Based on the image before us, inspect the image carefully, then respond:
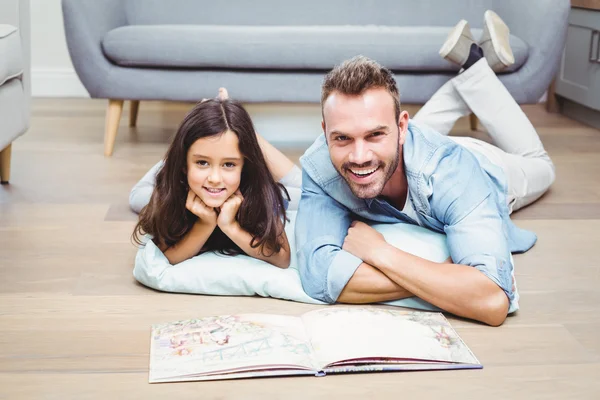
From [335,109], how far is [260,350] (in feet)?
1.65

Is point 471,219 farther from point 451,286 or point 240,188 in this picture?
point 240,188

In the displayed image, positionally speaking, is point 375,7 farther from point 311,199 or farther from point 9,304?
point 9,304

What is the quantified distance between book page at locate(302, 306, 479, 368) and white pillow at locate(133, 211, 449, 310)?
0.66ft

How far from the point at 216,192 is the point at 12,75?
1173 mm

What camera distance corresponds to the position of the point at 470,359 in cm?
142

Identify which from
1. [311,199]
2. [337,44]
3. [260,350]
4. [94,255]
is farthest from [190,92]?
[260,350]

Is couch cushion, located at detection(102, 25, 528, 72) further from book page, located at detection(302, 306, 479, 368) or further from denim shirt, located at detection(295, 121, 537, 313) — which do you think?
book page, located at detection(302, 306, 479, 368)

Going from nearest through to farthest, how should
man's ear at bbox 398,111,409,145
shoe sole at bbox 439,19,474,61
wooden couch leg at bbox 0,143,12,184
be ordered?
man's ear at bbox 398,111,409,145 → wooden couch leg at bbox 0,143,12,184 → shoe sole at bbox 439,19,474,61

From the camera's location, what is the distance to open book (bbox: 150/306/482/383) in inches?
53.3

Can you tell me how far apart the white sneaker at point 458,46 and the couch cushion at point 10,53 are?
4.75ft

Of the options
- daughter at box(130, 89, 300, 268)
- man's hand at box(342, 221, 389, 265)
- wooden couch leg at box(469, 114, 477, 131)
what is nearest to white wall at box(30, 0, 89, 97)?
wooden couch leg at box(469, 114, 477, 131)

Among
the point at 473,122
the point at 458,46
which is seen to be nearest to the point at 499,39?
the point at 458,46

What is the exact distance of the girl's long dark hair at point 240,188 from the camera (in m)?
1.71

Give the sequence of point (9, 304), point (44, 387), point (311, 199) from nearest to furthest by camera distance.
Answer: point (44, 387) < point (9, 304) < point (311, 199)
